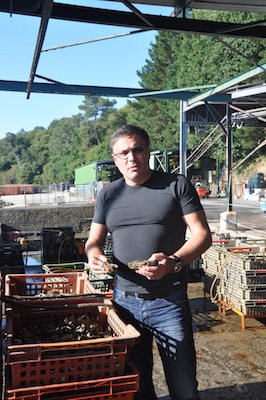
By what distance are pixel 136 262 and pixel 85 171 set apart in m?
40.3

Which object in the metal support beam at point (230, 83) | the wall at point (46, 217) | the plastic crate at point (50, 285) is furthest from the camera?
the wall at point (46, 217)

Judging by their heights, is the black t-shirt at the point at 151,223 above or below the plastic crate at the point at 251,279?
above

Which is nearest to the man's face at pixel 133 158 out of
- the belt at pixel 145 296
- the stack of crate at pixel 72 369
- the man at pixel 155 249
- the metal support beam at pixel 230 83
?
the man at pixel 155 249

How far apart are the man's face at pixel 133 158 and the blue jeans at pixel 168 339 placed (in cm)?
68

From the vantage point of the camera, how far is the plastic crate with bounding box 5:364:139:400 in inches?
68.7

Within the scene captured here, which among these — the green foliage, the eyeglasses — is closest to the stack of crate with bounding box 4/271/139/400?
the eyeglasses

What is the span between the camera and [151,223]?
7.34 ft

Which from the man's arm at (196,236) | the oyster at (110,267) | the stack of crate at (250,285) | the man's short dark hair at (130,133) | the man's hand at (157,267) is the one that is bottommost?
the stack of crate at (250,285)

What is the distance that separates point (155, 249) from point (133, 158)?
1.72ft

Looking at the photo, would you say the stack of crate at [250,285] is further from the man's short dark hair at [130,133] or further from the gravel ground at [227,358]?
the man's short dark hair at [130,133]

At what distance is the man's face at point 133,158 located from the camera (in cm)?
228

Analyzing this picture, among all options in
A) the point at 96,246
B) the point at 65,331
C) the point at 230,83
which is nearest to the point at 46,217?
the point at 230,83

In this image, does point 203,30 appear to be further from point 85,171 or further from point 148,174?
point 85,171

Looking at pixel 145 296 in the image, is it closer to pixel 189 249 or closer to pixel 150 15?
pixel 189 249
